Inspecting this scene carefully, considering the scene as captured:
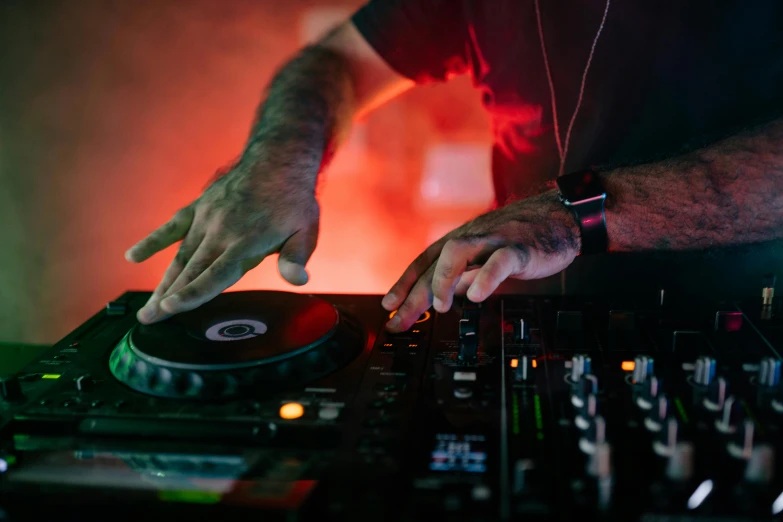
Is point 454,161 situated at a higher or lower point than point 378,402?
higher

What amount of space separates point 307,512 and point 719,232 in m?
1.02

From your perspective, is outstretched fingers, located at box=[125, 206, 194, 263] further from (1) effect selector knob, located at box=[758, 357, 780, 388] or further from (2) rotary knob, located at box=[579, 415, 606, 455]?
(1) effect selector knob, located at box=[758, 357, 780, 388]

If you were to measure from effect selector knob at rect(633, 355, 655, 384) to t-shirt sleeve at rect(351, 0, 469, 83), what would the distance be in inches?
46.8

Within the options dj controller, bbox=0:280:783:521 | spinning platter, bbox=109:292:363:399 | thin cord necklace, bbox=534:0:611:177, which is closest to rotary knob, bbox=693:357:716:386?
dj controller, bbox=0:280:783:521

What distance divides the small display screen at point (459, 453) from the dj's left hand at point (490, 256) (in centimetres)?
28

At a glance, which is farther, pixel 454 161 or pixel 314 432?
pixel 454 161

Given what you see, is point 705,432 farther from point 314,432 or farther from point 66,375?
point 66,375

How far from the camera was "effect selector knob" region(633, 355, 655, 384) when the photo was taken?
0.98m

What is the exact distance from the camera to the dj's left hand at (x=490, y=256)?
3.77ft

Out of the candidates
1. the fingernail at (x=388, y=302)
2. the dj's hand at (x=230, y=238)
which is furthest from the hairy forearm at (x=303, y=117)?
the fingernail at (x=388, y=302)

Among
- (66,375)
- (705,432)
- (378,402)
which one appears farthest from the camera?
(66,375)

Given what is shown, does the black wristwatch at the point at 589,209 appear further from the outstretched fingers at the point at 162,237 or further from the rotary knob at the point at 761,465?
the outstretched fingers at the point at 162,237

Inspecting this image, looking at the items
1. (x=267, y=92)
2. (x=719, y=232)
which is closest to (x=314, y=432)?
(x=719, y=232)

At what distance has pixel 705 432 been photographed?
0.86m
